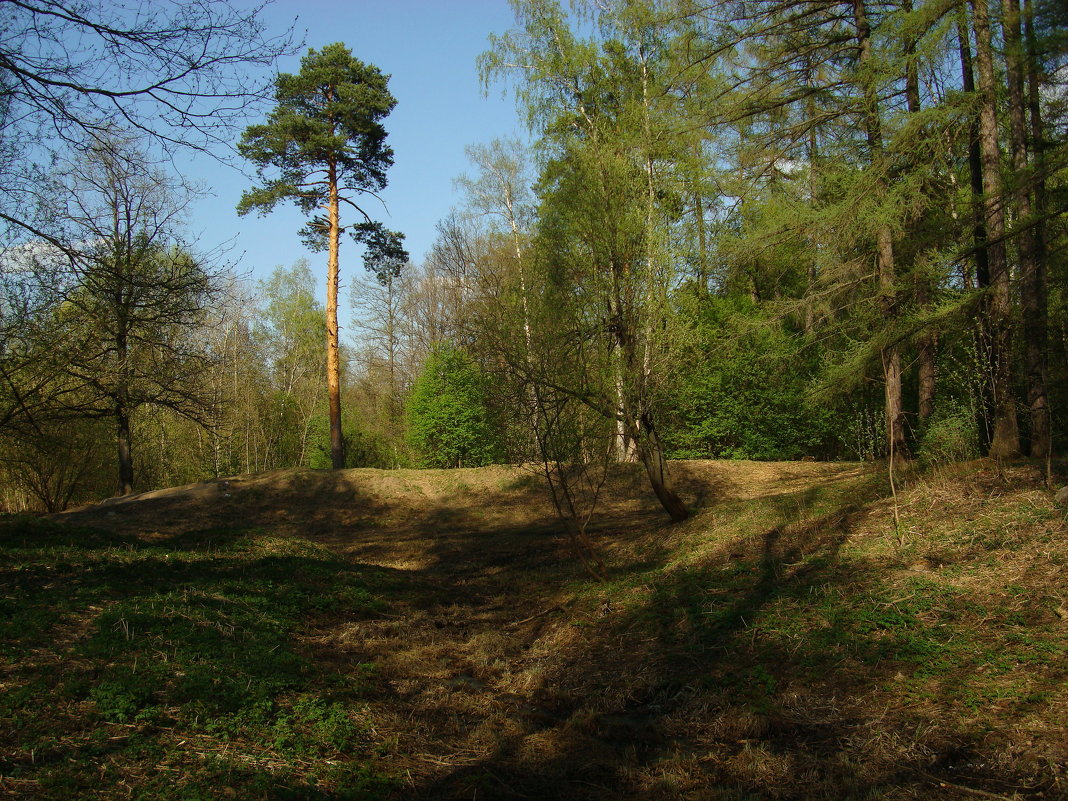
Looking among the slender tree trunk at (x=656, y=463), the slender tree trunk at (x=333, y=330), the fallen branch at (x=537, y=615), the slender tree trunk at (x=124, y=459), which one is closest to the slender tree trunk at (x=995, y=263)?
the slender tree trunk at (x=656, y=463)

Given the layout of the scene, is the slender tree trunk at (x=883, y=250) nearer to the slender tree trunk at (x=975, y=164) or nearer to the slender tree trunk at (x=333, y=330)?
the slender tree trunk at (x=975, y=164)

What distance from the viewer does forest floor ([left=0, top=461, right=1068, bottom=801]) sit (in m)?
3.48

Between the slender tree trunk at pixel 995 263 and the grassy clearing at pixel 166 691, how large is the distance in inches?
306

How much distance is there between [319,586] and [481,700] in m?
3.09

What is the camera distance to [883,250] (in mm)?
9922

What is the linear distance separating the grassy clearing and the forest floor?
0.06ft

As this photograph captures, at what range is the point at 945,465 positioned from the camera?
27.4ft

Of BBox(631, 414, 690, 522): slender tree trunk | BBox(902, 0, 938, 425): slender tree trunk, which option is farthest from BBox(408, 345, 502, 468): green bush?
BBox(902, 0, 938, 425): slender tree trunk

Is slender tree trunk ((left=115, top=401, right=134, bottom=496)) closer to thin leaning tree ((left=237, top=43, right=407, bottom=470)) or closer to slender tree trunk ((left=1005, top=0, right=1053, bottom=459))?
thin leaning tree ((left=237, top=43, right=407, bottom=470))

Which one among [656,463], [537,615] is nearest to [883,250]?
[656,463]

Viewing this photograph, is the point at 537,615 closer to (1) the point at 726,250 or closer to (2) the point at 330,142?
(1) the point at 726,250

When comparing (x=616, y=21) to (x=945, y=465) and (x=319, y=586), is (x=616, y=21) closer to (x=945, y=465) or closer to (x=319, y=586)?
(x=945, y=465)

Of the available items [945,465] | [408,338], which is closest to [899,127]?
[945,465]

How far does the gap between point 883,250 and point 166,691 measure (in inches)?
397
